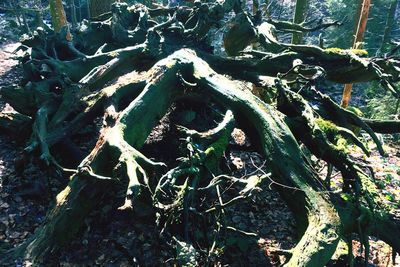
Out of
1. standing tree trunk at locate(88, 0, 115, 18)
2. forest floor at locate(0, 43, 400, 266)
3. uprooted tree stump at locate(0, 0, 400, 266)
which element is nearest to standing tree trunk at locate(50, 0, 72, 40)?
standing tree trunk at locate(88, 0, 115, 18)

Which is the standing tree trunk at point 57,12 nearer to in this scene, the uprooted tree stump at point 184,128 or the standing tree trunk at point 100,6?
the standing tree trunk at point 100,6

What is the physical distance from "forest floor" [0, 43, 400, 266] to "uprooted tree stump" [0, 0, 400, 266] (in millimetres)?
354

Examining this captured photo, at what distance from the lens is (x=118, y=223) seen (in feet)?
19.0

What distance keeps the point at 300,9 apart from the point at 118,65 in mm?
6368

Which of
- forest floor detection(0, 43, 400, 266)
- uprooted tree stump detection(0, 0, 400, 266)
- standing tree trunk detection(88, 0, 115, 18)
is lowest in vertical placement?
forest floor detection(0, 43, 400, 266)

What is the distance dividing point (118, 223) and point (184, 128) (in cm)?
202

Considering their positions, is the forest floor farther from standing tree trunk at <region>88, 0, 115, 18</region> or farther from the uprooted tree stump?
standing tree trunk at <region>88, 0, 115, 18</region>

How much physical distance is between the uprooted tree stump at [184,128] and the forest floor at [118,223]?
354 millimetres

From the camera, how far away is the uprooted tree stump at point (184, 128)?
4.41 m

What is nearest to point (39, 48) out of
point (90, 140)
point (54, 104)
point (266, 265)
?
point (54, 104)

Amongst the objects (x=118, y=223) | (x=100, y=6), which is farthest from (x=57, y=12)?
(x=118, y=223)

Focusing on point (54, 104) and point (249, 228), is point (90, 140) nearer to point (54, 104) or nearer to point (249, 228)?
point (54, 104)

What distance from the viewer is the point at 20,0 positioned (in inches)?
792

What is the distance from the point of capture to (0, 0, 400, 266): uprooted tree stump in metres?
4.41
